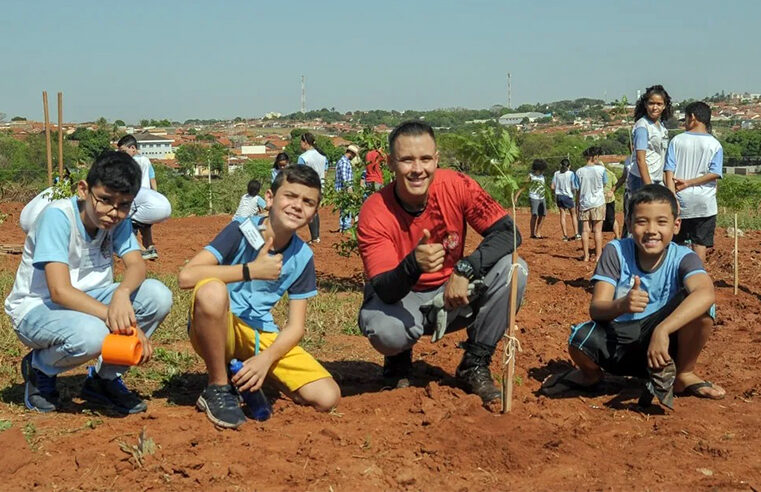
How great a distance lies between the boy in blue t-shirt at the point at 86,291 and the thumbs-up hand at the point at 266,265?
0.63 m

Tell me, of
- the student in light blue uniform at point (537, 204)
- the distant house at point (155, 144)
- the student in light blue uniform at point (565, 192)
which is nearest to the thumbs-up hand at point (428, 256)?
the student in light blue uniform at point (537, 204)

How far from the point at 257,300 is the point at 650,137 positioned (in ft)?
14.5

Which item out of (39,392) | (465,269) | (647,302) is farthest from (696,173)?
(39,392)

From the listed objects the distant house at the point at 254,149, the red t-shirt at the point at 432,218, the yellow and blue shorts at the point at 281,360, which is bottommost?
the yellow and blue shorts at the point at 281,360

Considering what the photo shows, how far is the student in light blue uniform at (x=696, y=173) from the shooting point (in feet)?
23.1

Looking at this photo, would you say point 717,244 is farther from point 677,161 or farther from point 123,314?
point 123,314

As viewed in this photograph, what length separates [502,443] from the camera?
11.7 feet

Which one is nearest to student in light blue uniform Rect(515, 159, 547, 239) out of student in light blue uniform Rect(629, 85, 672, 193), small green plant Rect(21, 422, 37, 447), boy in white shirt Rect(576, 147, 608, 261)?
boy in white shirt Rect(576, 147, 608, 261)

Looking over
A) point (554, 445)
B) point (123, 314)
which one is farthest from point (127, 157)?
point (554, 445)

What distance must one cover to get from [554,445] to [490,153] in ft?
4.82

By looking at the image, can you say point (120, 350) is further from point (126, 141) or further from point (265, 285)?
point (126, 141)

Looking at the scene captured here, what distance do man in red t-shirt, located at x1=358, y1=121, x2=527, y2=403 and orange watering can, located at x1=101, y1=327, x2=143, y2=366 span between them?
1.22 meters

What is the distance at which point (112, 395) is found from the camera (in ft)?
13.8

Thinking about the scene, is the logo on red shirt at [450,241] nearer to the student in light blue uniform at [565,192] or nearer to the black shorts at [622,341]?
the black shorts at [622,341]
